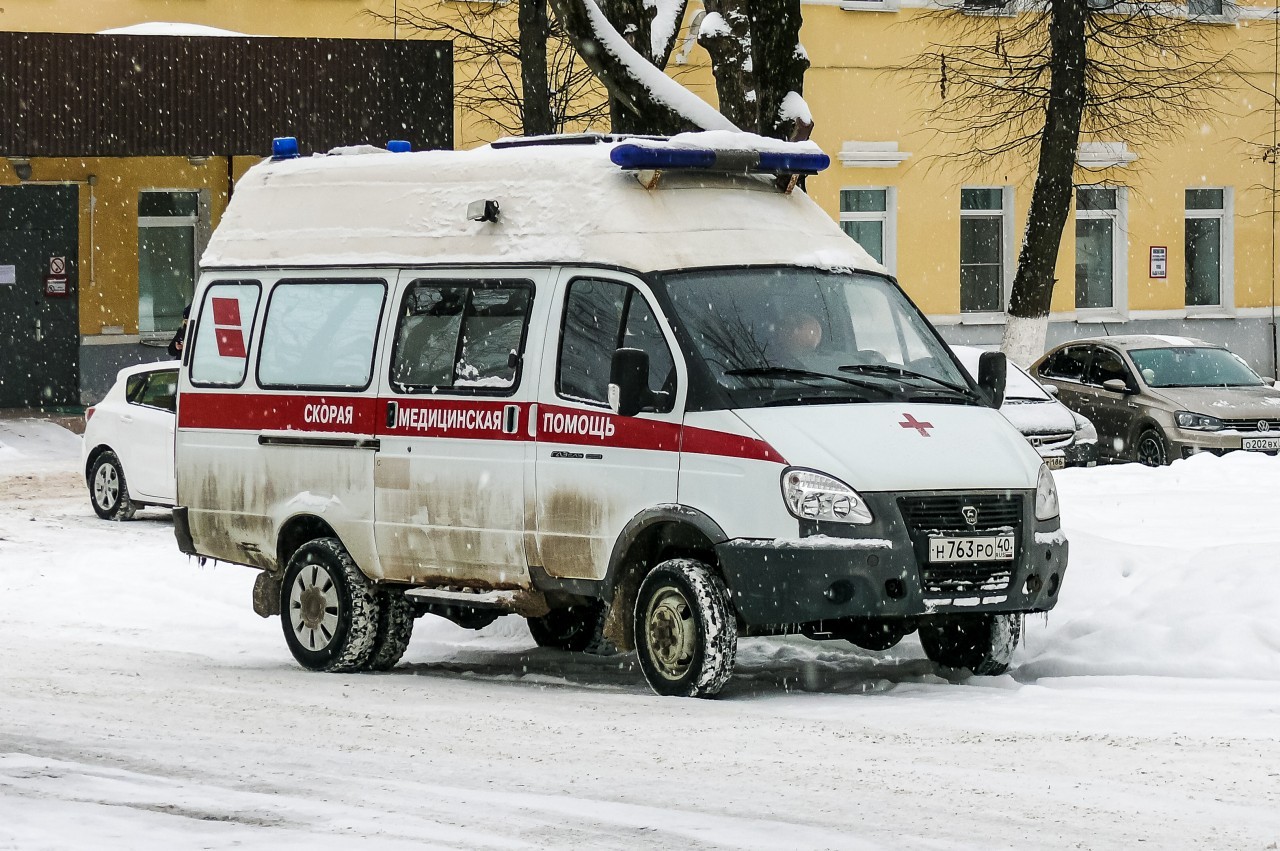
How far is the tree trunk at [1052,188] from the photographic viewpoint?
2519cm

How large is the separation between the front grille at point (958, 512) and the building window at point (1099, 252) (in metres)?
26.4

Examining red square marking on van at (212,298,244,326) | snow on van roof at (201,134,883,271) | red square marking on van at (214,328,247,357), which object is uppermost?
snow on van roof at (201,134,883,271)

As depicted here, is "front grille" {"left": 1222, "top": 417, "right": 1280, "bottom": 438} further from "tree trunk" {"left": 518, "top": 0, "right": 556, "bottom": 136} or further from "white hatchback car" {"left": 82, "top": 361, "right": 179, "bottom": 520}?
"white hatchback car" {"left": 82, "top": 361, "right": 179, "bottom": 520}

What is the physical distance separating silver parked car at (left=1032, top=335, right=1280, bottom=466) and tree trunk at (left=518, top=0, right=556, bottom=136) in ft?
20.8

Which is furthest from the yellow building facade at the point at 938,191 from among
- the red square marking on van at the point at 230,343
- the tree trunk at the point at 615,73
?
the red square marking on van at the point at 230,343

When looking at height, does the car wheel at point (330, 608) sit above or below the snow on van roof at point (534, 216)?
below

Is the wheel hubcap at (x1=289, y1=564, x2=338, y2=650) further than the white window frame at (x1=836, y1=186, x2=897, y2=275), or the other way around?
the white window frame at (x1=836, y1=186, x2=897, y2=275)

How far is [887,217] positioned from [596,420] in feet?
78.8

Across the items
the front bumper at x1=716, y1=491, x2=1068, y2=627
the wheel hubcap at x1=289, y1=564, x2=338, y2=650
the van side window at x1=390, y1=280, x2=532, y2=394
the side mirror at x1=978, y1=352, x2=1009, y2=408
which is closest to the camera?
the front bumper at x1=716, y1=491, x2=1068, y2=627

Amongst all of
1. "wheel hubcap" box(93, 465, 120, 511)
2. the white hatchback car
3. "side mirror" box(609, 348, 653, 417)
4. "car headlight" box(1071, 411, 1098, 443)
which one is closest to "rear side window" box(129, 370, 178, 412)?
the white hatchback car

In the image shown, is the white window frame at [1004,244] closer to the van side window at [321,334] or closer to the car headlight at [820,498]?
the van side window at [321,334]

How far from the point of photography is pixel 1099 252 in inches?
1407

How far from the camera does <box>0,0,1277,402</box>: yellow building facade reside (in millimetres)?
29641

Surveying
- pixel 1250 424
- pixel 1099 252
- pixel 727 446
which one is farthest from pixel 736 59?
pixel 1099 252
